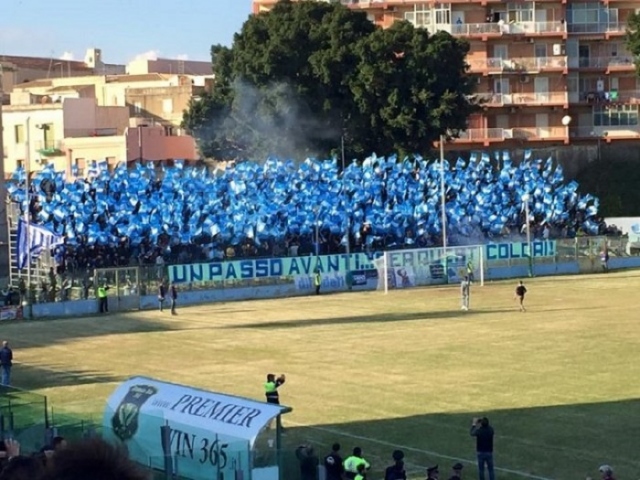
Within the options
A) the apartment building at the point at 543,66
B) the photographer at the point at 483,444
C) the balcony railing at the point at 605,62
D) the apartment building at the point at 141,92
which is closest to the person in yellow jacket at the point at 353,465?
the photographer at the point at 483,444

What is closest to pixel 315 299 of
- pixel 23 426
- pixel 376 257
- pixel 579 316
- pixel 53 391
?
pixel 376 257

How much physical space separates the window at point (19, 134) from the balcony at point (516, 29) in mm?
34860

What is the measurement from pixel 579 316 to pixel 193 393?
1171 inches

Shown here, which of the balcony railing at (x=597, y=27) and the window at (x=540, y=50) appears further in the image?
the window at (x=540, y=50)

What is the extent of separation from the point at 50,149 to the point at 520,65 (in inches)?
1462

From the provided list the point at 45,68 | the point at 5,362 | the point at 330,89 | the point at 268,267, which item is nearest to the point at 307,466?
the point at 5,362

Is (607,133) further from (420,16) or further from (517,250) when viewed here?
(517,250)

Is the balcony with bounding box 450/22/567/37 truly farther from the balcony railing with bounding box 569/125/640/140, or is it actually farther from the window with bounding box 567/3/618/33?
the balcony railing with bounding box 569/125/640/140

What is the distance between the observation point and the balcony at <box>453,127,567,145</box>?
95438mm

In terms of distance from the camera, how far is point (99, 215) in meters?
64.2

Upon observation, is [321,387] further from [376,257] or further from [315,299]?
[376,257]

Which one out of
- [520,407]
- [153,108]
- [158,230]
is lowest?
[520,407]

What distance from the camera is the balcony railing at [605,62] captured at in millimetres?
95062

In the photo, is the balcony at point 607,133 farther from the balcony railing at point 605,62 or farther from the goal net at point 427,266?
the goal net at point 427,266
